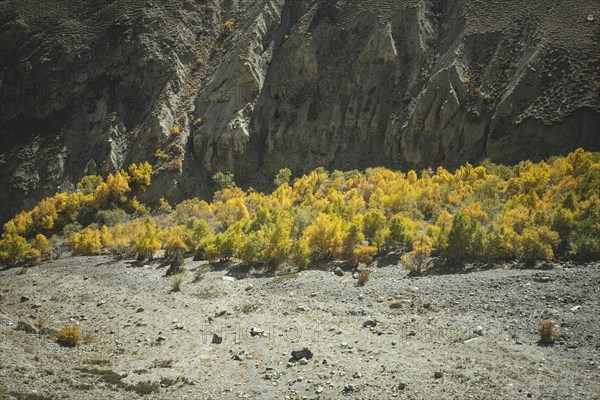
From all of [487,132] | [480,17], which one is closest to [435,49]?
[480,17]

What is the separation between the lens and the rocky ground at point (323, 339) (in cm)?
1505

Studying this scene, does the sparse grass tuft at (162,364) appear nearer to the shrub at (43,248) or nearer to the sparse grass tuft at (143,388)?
the sparse grass tuft at (143,388)

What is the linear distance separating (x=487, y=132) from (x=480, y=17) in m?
11.0

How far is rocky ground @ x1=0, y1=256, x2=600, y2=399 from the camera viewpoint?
15.0 m

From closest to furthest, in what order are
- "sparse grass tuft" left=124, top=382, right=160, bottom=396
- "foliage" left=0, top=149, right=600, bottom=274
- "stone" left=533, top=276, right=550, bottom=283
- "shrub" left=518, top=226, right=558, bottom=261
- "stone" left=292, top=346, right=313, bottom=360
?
"sparse grass tuft" left=124, top=382, right=160, bottom=396
"stone" left=292, top=346, right=313, bottom=360
"stone" left=533, top=276, right=550, bottom=283
"shrub" left=518, top=226, right=558, bottom=261
"foliage" left=0, top=149, right=600, bottom=274

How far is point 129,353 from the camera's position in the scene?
64.7 feet

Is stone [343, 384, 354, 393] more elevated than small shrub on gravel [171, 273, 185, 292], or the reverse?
small shrub on gravel [171, 273, 185, 292]

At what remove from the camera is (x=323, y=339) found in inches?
737

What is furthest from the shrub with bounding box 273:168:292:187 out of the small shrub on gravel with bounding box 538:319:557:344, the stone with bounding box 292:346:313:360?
the small shrub on gravel with bounding box 538:319:557:344

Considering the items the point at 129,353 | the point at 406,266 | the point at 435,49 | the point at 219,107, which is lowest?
the point at 129,353

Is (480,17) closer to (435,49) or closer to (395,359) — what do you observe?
(435,49)

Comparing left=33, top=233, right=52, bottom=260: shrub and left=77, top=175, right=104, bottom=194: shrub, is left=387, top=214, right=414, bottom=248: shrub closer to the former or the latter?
left=33, top=233, right=52, bottom=260: shrub

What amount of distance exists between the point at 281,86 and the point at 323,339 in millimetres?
33657

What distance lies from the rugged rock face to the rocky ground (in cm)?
Result: 1757
